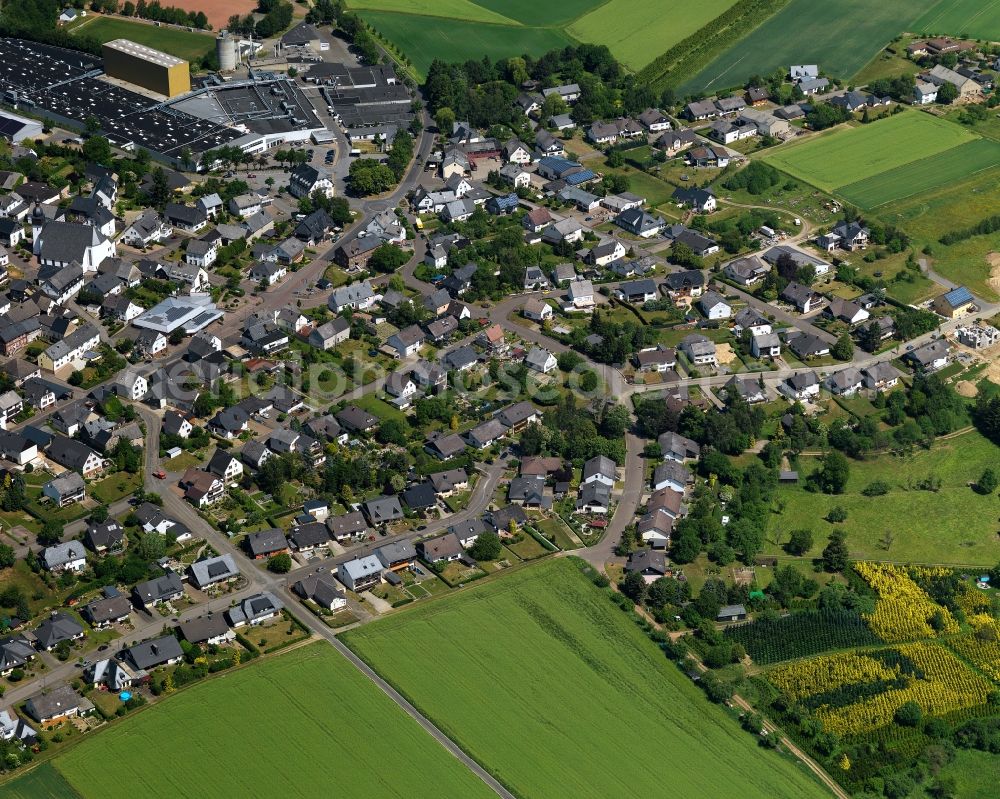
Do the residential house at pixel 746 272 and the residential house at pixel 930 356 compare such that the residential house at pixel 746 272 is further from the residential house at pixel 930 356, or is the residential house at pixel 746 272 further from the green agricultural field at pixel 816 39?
the green agricultural field at pixel 816 39

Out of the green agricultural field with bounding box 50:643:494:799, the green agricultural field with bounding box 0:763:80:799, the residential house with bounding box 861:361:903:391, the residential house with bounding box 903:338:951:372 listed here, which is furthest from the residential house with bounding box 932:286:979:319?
Answer: the green agricultural field with bounding box 0:763:80:799

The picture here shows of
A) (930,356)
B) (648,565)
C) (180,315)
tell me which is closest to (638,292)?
(930,356)

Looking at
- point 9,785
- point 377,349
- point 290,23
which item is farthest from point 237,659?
point 290,23

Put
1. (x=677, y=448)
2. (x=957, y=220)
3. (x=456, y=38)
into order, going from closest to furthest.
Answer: (x=677, y=448) → (x=957, y=220) → (x=456, y=38)

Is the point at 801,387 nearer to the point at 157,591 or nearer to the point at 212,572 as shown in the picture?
the point at 212,572

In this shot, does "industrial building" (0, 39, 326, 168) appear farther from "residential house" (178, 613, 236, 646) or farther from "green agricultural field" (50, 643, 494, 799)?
"green agricultural field" (50, 643, 494, 799)

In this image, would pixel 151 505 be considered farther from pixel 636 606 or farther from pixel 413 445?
pixel 636 606
